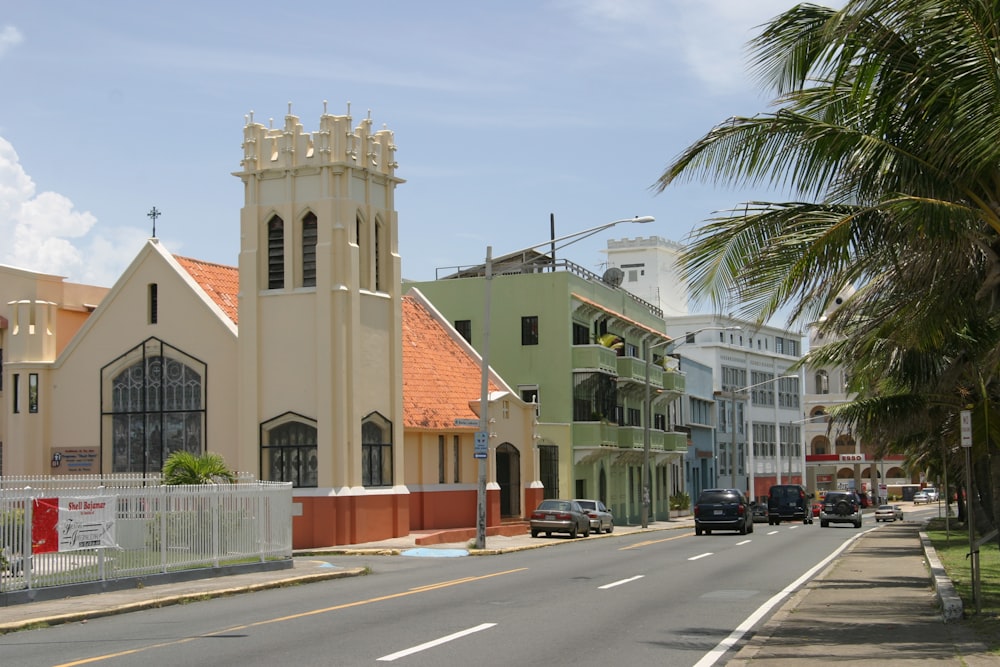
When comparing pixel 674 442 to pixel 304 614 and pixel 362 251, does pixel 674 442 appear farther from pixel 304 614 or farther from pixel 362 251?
pixel 304 614

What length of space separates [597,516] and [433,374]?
7.91m

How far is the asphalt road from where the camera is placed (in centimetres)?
1288

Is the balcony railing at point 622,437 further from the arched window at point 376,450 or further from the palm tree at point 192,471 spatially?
the palm tree at point 192,471

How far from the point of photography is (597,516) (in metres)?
45.0

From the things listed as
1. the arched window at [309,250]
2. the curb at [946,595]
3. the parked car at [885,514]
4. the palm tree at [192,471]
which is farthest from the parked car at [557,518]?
the parked car at [885,514]

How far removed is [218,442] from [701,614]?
2211 centimetres

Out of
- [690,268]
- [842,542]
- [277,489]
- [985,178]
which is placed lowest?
[842,542]

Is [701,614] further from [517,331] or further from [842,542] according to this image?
[517,331]

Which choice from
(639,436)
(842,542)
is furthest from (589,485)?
(842,542)

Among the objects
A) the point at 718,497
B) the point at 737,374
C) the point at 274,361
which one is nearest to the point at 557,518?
the point at 718,497

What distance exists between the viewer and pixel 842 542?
3850cm

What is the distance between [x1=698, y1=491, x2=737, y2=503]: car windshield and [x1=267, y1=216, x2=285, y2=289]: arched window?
17.0 meters

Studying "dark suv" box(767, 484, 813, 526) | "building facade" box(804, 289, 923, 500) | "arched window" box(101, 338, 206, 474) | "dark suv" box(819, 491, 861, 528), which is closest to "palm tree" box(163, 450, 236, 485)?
"arched window" box(101, 338, 206, 474)

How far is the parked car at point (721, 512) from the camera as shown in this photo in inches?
1699
